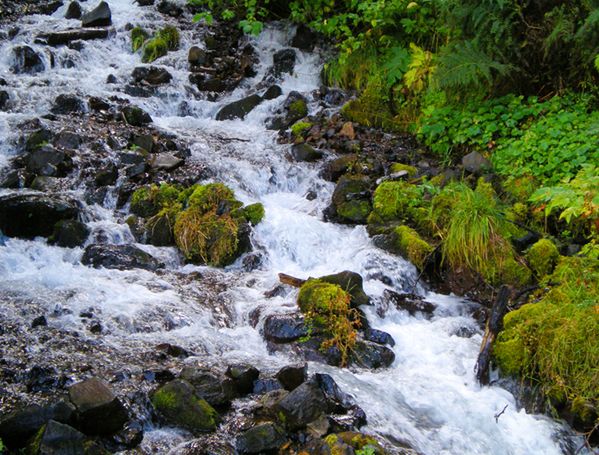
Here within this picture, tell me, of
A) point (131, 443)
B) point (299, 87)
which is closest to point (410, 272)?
point (131, 443)

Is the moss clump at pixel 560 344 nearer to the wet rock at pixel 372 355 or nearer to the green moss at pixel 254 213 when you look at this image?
the wet rock at pixel 372 355

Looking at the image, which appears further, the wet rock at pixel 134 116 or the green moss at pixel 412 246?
the wet rock at pixel 134 116

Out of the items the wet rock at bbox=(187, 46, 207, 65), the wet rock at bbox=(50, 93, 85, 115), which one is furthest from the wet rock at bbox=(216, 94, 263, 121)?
the wet rock at bbox=(50, 93, 85, 115)

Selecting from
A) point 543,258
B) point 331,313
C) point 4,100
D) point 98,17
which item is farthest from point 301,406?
point 98,17

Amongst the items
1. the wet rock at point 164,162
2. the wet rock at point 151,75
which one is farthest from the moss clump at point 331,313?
the wet rock at point 151,75

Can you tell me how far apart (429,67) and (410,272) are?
4.57 m

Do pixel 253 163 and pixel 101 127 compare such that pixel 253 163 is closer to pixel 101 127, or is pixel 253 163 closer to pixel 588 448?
pixel 101 127

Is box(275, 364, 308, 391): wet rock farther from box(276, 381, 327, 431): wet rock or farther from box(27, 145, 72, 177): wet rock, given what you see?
box(27, 145, 72, 177): wet rock

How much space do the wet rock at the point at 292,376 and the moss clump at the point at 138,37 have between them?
1026 cm

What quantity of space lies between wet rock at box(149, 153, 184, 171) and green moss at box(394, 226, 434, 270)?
142 inches

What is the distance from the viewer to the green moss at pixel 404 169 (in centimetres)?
891

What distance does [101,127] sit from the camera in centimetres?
1009

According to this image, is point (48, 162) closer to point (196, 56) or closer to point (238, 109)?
point (238, 109)

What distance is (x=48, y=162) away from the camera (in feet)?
28.3
